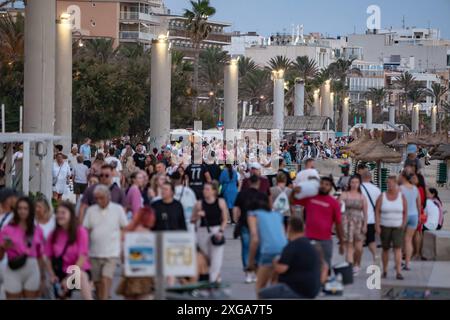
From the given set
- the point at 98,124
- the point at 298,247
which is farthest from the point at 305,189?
the point at 98,124

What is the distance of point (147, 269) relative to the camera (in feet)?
43.4

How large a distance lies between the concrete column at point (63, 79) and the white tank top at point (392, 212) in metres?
18.8

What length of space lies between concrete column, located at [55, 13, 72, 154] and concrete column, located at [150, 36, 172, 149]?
11.1 m

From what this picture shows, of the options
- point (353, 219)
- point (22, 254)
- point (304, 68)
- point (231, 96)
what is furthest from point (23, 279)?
point (304, 68)

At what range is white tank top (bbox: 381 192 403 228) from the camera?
1959cm

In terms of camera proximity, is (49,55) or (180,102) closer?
(49,55)

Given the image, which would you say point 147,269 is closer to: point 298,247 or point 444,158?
point 298,247

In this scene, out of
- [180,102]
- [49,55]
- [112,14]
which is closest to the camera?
[49,55]

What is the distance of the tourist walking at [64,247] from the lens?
14.5 meters

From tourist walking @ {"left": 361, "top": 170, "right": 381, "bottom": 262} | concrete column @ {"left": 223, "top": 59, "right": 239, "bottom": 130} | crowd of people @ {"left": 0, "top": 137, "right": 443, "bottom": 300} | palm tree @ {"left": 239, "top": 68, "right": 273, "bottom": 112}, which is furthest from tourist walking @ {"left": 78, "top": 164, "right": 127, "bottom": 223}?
palm tree @ {"left": 239, "top": 68, "right": 273, "bottom": 112}

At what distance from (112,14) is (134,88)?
81.4m

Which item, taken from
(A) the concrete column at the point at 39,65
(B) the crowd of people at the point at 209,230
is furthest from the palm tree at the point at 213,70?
(B) the crowd of people at the point at 209,230

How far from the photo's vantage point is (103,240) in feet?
50.1

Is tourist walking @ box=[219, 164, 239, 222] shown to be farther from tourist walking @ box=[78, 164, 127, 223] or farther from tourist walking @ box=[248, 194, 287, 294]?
tourist walking @ box=[248, 194, 287, 294]
